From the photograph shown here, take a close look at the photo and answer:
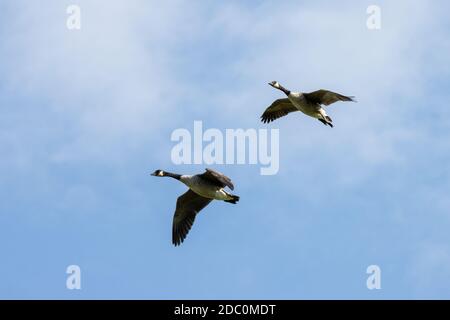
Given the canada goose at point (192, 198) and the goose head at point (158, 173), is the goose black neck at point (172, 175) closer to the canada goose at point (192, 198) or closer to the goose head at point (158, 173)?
the canada goose at point (192, 198)

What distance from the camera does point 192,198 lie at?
24688 millimetres

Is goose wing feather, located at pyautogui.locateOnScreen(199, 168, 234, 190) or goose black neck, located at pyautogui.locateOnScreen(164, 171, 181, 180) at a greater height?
goose black neck, located at pyautogui.locateOnScreen(164, 171, 181, 180)

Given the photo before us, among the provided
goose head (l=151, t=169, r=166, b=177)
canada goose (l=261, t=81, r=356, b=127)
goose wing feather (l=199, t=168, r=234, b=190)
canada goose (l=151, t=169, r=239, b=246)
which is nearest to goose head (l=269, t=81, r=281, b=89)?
canada goose (l=261, t=81, r=356, b=127)

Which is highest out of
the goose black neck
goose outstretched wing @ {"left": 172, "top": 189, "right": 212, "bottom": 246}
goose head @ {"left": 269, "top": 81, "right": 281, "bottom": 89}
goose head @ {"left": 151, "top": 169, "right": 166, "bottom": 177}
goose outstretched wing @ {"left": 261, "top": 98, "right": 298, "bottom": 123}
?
goose head @ {"left": 269, "top": 81, "right": 281, "bottom": 89}

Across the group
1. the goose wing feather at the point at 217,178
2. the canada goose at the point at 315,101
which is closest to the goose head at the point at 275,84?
the canada goose at the point at 315,101

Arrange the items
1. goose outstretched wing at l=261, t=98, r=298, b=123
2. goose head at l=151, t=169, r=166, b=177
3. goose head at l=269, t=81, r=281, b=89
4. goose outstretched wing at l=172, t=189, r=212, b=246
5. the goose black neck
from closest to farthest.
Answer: the goose black neck, goose head at l=151, t=169, r=166, b=177, goose outstretched wing at l=172, t=189, r=212, b=246, goose head at l=269, t=81, r=281, b=89, goose outstretched wing at l=261, t=98, r=298, b=123

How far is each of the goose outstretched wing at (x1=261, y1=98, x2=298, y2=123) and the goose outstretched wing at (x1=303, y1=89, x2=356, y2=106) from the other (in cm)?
251

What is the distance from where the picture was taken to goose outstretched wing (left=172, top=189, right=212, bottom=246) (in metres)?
24.8

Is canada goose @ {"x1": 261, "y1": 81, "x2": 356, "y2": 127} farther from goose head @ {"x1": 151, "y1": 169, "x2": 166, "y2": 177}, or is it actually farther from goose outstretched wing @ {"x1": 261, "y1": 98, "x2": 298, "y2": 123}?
goose head @ {"x1": 151, "y1": 169, "x2": 166, "y2": 177}

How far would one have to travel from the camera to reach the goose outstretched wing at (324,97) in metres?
24.5

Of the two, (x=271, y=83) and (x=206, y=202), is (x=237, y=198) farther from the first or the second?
(x=271, y=83)
